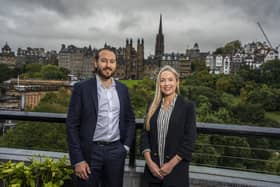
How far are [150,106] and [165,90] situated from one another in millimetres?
148

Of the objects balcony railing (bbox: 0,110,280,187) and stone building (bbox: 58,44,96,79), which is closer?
balcony railing (bbox: 0,110,280,187)

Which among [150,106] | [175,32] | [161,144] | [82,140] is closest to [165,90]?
[150,106]

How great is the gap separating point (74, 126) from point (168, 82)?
0.63 meters

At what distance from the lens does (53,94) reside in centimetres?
3456

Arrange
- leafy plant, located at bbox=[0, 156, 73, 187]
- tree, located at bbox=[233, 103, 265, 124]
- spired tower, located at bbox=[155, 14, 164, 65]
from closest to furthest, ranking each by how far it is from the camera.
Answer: leafy plant, located at bbox=[0, 156, 73, 187] → tree, located at bbox=[233, 103, 265, 124] → spired tower, located at bbox=[155, 14, 164, 65]

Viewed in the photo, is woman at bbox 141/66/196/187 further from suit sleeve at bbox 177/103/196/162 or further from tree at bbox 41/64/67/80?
tree at bbox 41/64/67/80

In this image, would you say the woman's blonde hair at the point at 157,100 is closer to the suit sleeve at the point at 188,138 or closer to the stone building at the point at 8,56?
the suit sleeve at the point at 188,138

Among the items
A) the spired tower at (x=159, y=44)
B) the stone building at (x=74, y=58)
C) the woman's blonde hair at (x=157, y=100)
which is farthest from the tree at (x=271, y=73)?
the woman's blonde hair at (x=157, y=100)

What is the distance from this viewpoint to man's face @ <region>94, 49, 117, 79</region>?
1.70 m

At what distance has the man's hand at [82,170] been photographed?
1646 mm

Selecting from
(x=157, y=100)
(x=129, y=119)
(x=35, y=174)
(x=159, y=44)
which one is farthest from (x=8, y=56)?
(x=157, y=100)

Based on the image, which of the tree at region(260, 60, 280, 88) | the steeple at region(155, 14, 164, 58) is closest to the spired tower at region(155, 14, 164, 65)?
the steeple at region(155, 14, 164, 58)

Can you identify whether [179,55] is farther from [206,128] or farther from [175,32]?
[206,128]

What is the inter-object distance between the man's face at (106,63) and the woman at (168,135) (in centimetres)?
30
